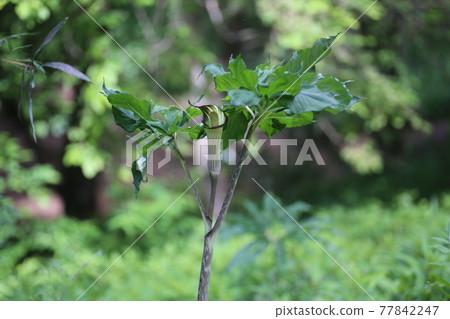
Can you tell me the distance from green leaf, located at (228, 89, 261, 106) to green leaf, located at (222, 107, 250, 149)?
0.07 metres

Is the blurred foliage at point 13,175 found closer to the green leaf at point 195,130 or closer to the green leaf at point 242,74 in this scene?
the green leaf at point 195,130

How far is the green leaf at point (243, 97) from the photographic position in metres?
0.49

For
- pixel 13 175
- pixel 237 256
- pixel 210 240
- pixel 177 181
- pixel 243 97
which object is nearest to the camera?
pixel 243 97

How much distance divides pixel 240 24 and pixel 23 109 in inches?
76.5

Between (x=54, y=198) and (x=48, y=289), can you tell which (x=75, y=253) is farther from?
(x=54, y=198)

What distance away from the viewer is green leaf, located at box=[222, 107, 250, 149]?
1.94 ft

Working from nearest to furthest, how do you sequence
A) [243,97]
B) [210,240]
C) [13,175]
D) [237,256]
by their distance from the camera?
1. [243,97]
2. [210,240]
3. [237,256]
4. [13,175]

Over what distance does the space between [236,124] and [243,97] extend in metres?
0.11

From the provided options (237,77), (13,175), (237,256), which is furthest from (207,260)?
(13,175)

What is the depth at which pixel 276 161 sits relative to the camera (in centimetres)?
388

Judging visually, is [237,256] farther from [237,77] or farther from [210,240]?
[237,77]

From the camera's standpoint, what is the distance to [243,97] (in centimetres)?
50

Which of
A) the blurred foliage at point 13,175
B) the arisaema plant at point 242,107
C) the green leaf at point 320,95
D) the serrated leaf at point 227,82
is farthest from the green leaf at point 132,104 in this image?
the blurred foliage at point 13,175
